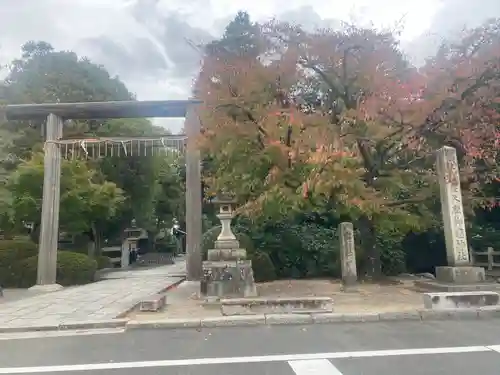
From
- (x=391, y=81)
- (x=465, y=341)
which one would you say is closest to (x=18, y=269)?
(x=391, y=81)

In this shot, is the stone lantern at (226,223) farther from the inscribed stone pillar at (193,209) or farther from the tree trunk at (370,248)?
the tree trunk at (370,248)

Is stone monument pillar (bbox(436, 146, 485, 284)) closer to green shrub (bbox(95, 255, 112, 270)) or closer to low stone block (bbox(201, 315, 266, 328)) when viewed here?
low stone block (bbox(201, 315, 266, 328))

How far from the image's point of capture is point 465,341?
6.58 metres

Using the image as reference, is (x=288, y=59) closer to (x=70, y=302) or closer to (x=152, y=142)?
(x=152, y=142)

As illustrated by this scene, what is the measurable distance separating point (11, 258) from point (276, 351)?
13501 mm

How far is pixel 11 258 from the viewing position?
16.3 m

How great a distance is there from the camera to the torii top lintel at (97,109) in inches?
625

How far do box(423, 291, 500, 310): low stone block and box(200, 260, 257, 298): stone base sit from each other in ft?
13.7

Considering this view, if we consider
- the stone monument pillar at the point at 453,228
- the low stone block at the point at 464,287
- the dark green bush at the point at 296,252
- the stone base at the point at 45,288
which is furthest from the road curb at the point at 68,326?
the dark green bush at the point at 296,252

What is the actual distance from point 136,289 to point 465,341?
10278mm

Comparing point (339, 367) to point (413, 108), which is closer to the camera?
point (339, 367)

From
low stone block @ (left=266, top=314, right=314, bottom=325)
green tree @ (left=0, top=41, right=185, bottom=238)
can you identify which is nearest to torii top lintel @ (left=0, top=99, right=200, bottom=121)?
green tree @ (left=0, top=41, right=185, bottom=238)

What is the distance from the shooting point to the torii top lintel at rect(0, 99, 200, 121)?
1588 centimetres

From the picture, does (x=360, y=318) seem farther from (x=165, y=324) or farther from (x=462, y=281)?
(x=462, y=281)
